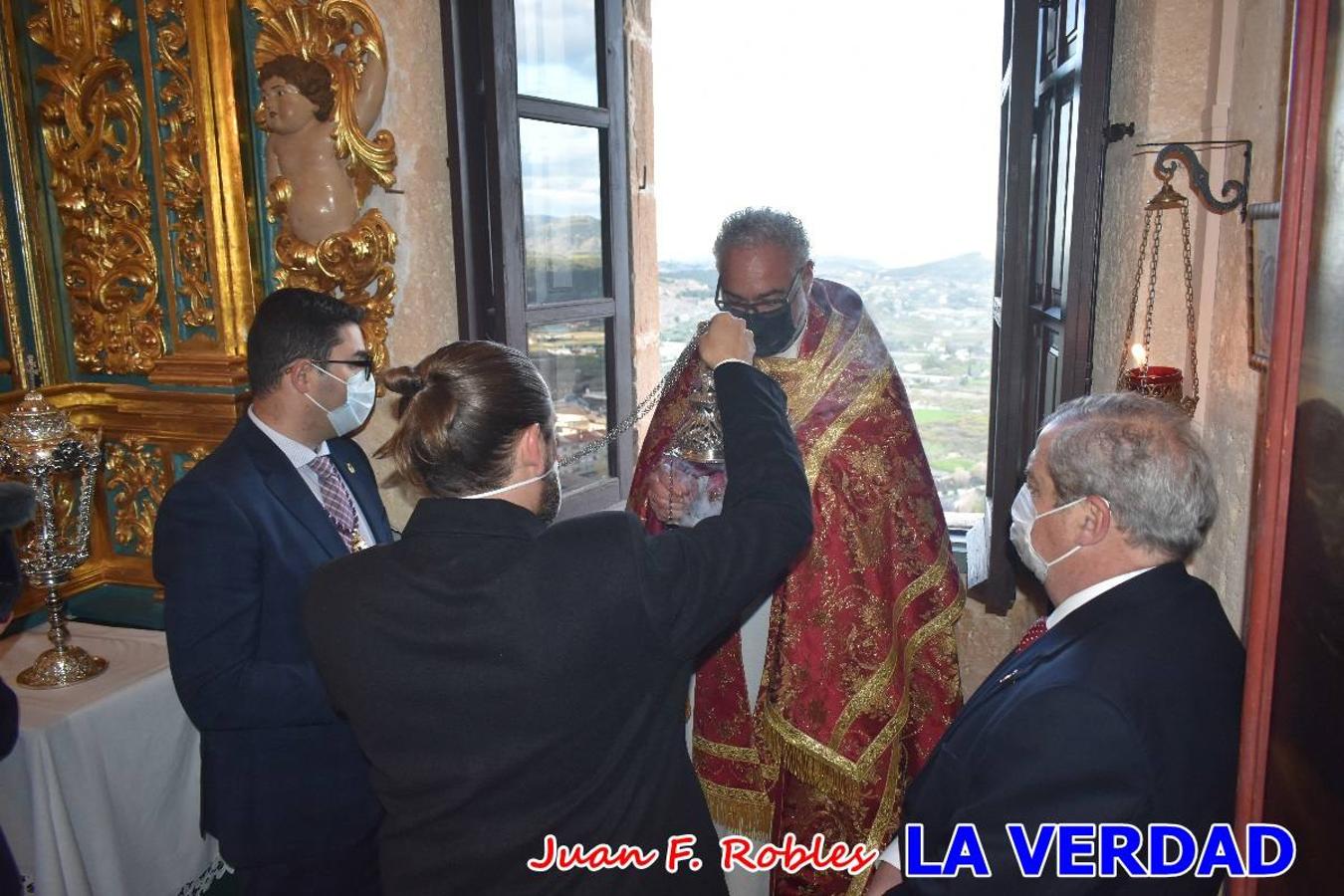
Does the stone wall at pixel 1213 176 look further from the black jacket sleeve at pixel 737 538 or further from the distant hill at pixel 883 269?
the distant hill at pixel 883 269

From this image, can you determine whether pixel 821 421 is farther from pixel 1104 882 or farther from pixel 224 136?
pixel 224 136

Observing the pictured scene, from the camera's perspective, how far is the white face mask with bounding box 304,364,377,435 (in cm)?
249

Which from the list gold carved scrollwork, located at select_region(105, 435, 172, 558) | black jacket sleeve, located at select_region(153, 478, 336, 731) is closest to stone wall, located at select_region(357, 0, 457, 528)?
gold carved scrollwork, located at select_region(105, 435, 172, 558)

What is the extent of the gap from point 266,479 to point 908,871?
1.63m

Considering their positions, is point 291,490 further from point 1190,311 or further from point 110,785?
point 1190,311

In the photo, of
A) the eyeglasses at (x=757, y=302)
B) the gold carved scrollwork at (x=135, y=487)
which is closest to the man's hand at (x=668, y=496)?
the eyeglasses at (x=757, y=302)

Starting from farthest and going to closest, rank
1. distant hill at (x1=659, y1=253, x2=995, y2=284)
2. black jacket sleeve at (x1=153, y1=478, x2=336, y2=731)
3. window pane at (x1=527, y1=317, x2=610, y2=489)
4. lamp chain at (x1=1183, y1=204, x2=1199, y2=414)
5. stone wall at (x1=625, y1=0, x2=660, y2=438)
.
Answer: distant hill at (x1=659, y1=253, x2=995, y2=284) < stone wall at (x1=625, y1=0, x2=660, y2=438) < window pane at (x1=527, y1=317, x2=610, y2=489) < lamp chain at (x1=1183, y1=204, x2=1199, y2=414) < black jacket sleeve at (x1=153, y1=478, x2=336, y2=731)

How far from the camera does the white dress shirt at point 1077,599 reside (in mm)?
1729

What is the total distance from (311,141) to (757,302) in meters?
1.83

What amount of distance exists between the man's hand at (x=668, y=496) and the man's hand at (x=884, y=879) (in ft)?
3.84

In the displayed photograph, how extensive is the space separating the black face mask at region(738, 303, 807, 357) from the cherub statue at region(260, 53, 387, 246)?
64.4 inches

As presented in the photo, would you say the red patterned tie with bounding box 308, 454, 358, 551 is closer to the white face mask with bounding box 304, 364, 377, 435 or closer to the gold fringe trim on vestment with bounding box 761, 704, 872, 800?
the white face mask with bounding box 304, 364, 377, 435

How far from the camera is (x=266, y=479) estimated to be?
2271mm

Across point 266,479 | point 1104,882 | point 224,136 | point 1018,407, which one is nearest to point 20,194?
point 224,136
